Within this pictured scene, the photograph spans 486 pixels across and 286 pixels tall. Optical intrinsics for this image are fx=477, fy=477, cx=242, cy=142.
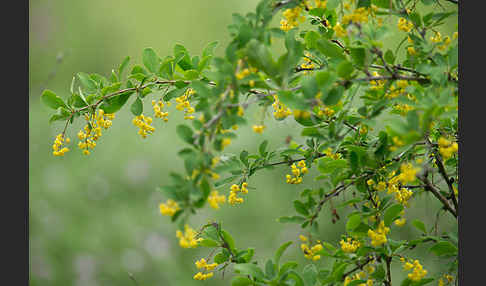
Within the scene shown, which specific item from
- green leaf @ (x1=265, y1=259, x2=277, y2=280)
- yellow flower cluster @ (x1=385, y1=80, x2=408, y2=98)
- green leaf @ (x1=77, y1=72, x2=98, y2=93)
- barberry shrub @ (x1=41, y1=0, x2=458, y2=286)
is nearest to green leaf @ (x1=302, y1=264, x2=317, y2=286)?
barberry shrub @ (x1=41, y1=0, x2=458, y2=286)

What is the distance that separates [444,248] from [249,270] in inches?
11.8

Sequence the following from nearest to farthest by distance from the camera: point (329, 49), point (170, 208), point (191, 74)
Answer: point (170, 208) → point (329, 49) → point (191, 74)

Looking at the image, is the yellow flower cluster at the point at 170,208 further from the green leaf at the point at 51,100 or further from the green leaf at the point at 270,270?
the green leaf at the point at 51,100

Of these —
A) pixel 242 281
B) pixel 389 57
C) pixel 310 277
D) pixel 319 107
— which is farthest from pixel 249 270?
pixel 389 57

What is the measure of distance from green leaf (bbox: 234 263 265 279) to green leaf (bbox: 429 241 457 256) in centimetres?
27

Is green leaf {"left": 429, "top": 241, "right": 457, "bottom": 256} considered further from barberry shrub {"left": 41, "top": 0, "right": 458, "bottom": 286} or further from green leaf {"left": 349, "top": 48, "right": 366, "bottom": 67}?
green leaf {"left": 349, "top": 48, "right": 366, "bottom": 67}

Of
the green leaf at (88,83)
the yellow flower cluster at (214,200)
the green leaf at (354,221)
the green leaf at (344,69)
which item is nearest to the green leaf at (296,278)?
the green leaf at (354,221)

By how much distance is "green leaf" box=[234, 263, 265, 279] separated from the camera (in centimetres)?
66

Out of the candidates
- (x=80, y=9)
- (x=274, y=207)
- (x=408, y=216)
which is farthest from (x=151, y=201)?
(x=80, y=9)

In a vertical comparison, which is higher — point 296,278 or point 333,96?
point 333,96

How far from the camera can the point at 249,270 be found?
67 centimetres

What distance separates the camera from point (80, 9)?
285 centimetres

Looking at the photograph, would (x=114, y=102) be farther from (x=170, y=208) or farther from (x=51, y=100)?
(x=170, y=208)

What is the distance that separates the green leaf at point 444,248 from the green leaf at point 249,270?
268 millimetres
